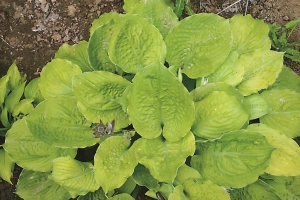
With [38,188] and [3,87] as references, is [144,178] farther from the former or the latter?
[3,87]

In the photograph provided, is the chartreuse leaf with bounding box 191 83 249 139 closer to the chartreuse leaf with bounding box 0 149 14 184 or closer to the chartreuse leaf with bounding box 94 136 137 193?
the chartreuse leaf with bounding box 94 136 137 193

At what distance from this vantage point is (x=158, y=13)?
1.82 m

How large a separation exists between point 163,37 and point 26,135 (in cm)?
80

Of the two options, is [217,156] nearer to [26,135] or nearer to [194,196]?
[194,196]

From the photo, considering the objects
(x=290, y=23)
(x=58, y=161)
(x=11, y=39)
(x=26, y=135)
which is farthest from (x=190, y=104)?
(x=11, y=39)

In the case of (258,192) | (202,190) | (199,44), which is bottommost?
(258,192)

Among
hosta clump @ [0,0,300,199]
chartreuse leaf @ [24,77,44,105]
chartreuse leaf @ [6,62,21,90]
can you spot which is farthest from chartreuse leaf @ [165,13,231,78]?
chartreuse leaf @ [6,62,21,90]

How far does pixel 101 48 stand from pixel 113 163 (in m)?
0.53

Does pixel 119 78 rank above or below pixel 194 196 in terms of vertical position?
above

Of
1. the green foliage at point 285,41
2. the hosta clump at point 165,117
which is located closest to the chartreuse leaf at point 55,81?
the hosta clump at point 165,117

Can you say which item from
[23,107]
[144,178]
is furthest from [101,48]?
[144,178]

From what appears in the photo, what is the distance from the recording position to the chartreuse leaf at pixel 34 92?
6.51ft

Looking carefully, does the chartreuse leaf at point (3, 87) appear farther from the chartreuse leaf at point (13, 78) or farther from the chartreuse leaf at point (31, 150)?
the chartreuse leaf at point (31, 150)

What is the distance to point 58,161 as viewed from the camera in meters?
1.65
